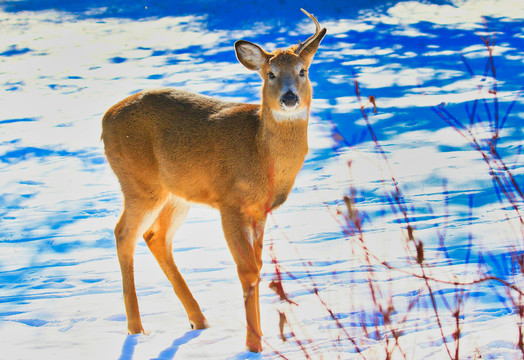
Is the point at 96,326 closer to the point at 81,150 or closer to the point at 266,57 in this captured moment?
the point at 266,57

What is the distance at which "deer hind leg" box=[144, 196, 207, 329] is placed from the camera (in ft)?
19.5

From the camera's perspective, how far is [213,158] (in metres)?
5.44

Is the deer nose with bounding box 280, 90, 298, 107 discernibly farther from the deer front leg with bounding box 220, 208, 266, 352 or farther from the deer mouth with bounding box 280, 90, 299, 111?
the deer front leg with bounding box 220, 208, 266, 352

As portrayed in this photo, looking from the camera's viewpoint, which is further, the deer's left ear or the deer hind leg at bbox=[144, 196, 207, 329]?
the deer hind leg at bbox=[144, 196, 207, 329]

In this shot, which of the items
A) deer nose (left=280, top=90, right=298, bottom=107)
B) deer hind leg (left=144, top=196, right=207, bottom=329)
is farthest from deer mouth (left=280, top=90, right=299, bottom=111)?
deer hind leg (left=144, top=196, right=207, bottom=329)

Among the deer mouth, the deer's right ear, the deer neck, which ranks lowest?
the deer neck

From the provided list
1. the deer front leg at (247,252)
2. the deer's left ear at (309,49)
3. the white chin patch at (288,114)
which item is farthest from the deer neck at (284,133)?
the deer front leg at (247,252)

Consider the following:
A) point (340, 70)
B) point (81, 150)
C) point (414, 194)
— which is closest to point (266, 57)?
point (414, 194)

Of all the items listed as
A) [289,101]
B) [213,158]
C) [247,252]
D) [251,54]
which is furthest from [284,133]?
[247,252]

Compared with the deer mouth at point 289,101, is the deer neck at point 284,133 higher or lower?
lower

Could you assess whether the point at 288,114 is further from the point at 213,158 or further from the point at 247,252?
the point at 247,252

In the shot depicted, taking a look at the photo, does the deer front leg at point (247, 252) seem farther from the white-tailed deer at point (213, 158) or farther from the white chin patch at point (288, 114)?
the white chin patch at point (288, 114)

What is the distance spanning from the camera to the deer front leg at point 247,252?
489 cm

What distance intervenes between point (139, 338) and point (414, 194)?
4993mm
